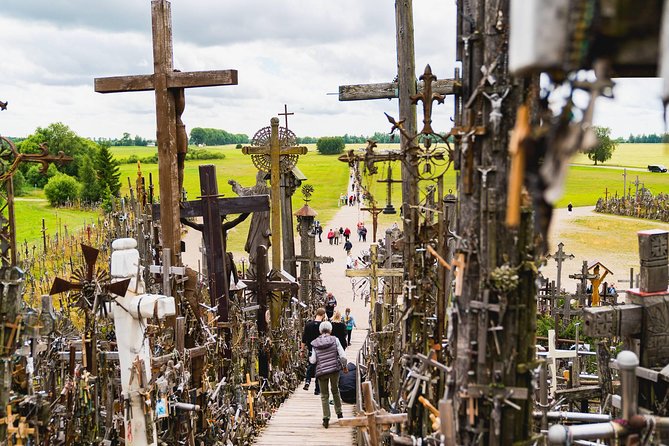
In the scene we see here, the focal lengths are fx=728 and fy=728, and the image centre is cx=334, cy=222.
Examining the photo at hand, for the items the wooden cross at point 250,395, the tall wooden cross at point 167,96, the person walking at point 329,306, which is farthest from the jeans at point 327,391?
the person walking at point 329,306

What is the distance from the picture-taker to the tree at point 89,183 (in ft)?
136

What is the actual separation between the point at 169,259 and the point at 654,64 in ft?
18.7

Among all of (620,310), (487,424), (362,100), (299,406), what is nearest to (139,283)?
(487,424)

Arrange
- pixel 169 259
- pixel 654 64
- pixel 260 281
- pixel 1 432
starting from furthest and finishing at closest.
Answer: pixel 260 281
pixel 169 259
pixel 1 432
pixel 654 64

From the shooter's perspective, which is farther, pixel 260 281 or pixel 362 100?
pixel 260 281

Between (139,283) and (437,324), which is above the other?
(139,283)

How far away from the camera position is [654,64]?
1749 mm

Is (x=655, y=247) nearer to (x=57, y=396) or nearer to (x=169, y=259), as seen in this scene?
(x=169, y=259)

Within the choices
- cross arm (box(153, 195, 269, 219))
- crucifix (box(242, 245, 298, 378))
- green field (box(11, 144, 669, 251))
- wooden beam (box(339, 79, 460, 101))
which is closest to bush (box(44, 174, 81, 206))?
green field (box(11, 144, 669, 251))

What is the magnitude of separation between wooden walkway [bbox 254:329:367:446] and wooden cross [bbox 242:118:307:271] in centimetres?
299

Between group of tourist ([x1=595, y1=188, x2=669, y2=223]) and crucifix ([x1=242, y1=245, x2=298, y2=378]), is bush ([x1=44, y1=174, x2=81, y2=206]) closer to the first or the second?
group of tourist ([x1=595, y1=188, x2=669, y2=223])

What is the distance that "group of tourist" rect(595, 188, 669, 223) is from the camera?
37000 mm

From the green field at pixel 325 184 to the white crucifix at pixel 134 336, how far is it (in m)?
16.5

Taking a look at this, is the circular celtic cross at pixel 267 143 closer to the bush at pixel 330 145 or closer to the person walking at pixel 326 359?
the person walking at pixel 326 359
